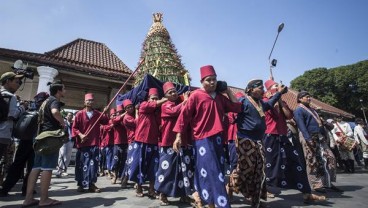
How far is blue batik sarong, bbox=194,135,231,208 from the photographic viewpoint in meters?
2.90

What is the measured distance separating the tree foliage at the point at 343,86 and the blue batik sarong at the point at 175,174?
120 ft

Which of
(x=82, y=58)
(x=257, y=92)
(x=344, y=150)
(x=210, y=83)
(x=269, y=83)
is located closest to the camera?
(x=210, y=83)

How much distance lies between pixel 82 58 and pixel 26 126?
32.1ft

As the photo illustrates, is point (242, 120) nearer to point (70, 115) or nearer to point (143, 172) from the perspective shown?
point (143, 172)

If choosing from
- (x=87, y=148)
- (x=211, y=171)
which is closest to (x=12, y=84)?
(x=87, y=148)

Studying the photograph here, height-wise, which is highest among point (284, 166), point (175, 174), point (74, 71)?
point (74, 71)

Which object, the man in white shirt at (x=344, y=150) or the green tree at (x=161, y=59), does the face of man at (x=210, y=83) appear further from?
the green tree at (x=161, y=59)

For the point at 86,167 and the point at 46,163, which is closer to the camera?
the point at 46,163

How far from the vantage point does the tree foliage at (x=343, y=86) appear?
114 ft

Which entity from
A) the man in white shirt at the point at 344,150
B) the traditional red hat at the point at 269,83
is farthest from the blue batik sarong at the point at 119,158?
the man in white shirt at the point at 344,150

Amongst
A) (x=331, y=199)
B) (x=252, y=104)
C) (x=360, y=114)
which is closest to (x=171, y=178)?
(x=252, y=104)

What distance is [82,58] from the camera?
13656mm

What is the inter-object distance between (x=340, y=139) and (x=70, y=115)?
32.4 feet

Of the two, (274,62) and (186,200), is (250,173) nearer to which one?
(186,200)
